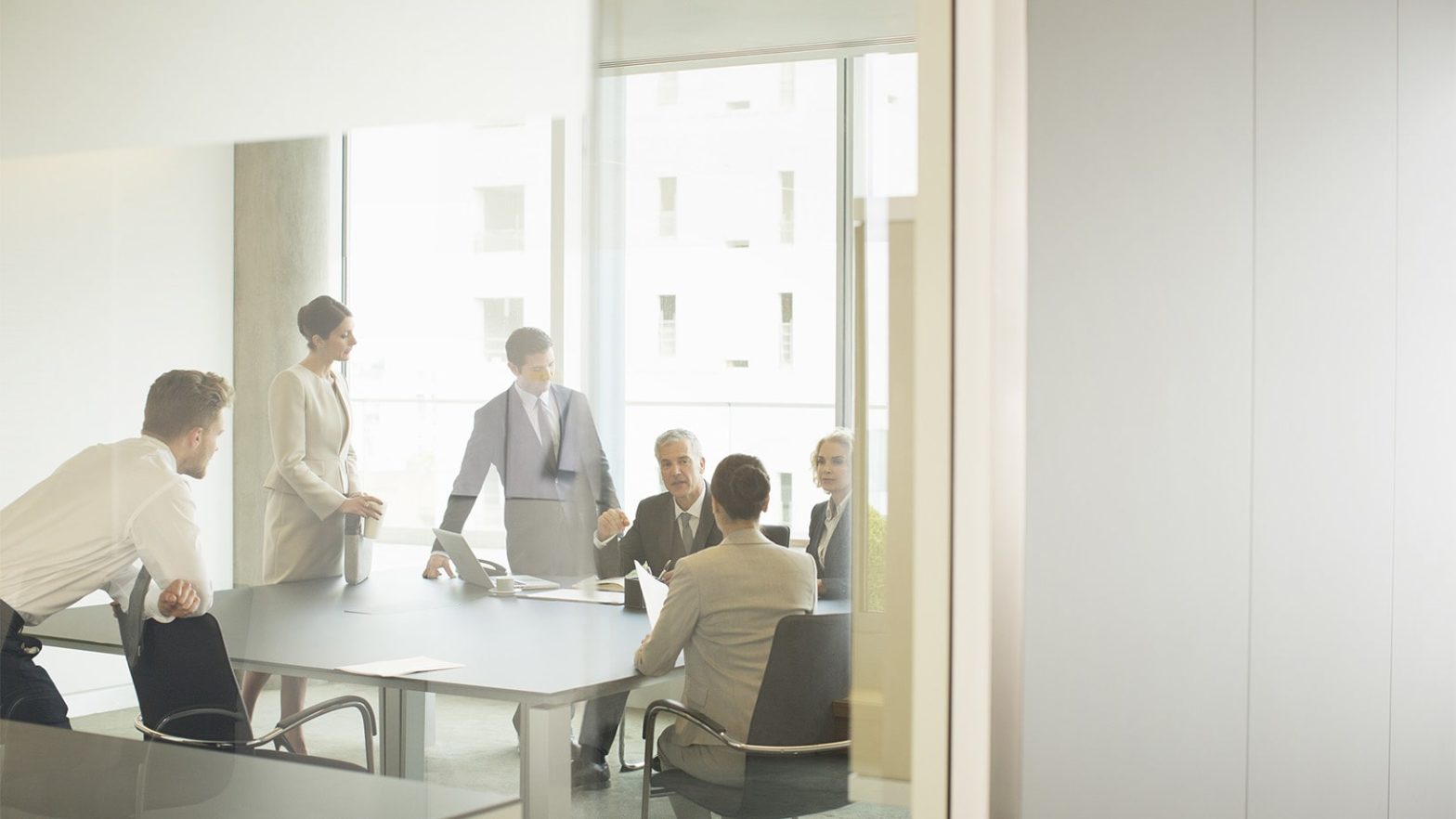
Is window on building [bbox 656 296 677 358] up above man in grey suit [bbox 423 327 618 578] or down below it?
above

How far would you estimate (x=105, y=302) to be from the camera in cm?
126

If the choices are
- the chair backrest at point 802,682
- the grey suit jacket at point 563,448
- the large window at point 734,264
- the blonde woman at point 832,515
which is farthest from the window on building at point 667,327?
the chair backrest at point 802,682

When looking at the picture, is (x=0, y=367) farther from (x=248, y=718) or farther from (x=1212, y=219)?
(x=1212, y=219)

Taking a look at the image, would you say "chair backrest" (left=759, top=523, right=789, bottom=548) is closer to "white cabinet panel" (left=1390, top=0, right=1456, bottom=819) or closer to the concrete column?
the concrete column

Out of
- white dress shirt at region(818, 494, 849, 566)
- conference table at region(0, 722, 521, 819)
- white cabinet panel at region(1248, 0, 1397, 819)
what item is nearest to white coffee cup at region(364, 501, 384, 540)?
conference table at region(0, 722, 521, 819)

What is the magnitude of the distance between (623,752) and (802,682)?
276mm

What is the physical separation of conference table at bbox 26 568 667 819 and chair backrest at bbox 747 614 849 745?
0.67 ft

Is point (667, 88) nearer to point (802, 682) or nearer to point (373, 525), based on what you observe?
point (373, 525)

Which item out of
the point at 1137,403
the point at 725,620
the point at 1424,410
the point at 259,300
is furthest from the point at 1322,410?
the point at 259,300

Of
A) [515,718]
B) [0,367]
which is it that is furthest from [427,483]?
[0,367]

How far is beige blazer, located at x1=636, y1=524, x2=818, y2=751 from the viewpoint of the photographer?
1486mm

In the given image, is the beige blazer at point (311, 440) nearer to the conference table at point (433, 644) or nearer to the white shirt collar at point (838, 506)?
the conference table at point (433, 644)

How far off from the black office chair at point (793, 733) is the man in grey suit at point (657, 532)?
0.34ft

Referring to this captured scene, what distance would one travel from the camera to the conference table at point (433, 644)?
125cm
